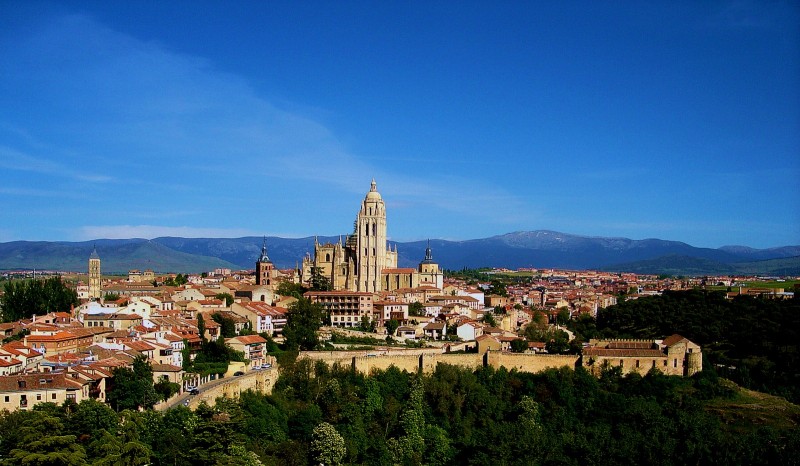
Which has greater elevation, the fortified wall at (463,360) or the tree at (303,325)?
the tree at (303,325)

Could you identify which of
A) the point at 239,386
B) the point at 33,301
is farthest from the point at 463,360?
the point at 33,301

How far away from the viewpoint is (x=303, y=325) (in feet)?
116

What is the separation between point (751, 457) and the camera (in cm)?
2359

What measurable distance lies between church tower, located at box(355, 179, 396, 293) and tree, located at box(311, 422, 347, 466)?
28.2 metres

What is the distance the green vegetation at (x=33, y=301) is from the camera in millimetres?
36344

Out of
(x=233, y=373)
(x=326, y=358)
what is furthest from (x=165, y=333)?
(x=326, y=358)

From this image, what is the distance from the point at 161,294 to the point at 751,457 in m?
29.6

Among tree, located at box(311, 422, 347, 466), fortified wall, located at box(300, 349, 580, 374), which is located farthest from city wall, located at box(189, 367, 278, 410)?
fortified wall, located at box(300, 349, 580, 374)

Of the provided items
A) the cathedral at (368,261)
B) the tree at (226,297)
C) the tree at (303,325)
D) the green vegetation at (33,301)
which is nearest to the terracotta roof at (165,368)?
the tree at (303,325)

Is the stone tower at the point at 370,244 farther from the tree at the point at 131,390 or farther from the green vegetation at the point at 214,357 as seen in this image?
the tree at the point at 131,390

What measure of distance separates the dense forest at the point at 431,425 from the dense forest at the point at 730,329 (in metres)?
3.23

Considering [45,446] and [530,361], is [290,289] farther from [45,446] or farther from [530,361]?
[45,446]

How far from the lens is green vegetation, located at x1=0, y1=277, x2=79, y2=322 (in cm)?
3634

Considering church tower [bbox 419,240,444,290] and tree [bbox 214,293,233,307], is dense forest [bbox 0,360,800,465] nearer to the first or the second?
tree [bbox 214,293,233,307]
